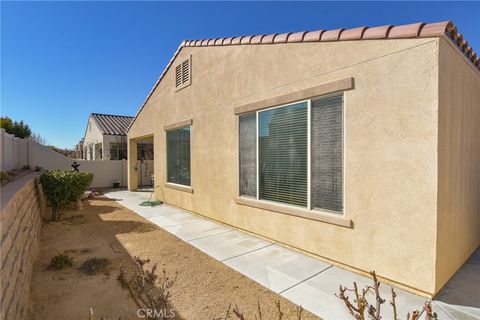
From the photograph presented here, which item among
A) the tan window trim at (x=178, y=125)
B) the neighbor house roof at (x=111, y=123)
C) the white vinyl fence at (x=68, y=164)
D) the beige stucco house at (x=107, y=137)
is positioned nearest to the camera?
the tan window trim at (x=178, y=125)

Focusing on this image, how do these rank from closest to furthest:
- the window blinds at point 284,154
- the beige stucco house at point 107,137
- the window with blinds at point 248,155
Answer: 1. the window blinds at point 284,154
2. the window with blinds at point 248,155
3. the beige stucco house at point 107,137

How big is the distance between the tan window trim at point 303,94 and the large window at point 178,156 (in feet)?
12.0

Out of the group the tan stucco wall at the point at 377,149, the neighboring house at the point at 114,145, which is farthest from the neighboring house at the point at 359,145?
the neighboring house at the point at 114,145

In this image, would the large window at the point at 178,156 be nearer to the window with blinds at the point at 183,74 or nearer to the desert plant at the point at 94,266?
the window with blinds at the point at 183,74

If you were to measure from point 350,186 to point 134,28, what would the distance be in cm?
934

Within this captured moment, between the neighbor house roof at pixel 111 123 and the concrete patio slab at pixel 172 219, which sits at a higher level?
the neighbor house roof at pixel 111 123

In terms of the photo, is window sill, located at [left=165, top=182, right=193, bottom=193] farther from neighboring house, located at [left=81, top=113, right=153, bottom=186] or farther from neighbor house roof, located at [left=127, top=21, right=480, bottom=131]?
neighboring house, located at [left=81, top=113, right=153, bottom=186]

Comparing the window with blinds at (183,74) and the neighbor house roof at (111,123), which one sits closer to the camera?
the window with blinds at (183,74)

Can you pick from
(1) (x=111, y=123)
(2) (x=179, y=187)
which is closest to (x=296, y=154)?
(2) (x=179, y=187)

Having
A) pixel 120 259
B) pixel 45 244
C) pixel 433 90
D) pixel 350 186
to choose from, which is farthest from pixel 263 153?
pixel 45 244

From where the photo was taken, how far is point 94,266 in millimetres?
4902

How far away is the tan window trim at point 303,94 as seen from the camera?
4547mm

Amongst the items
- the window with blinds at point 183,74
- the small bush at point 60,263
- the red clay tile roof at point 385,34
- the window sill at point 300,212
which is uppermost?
the window with blinds at point 183,74

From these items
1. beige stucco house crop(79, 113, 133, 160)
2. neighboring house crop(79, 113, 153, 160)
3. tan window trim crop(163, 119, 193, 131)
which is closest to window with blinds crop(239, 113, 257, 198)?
tan window trim crop(163, 119, 193, 131)
